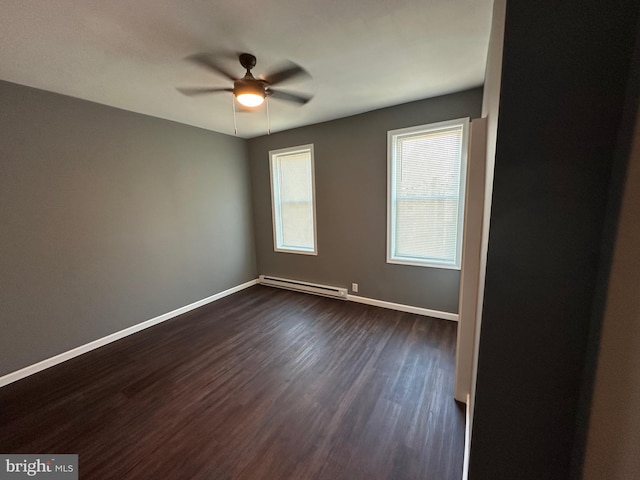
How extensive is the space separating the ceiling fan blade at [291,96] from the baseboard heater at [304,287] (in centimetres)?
253

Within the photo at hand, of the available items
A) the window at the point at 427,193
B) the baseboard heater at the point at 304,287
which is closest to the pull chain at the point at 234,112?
the window at the point at 427,193

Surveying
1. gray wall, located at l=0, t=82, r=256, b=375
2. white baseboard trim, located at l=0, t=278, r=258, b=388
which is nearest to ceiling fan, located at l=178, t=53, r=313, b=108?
gray wall, located at l=0, t=82, r=256, b=375

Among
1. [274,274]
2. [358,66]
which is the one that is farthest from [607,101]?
[274,274]

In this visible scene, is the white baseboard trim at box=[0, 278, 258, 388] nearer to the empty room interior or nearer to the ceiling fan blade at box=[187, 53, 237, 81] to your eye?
the empty room interior

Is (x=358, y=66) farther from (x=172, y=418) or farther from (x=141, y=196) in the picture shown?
(x=172, y=418)

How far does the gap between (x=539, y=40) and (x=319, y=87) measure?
6.59ft

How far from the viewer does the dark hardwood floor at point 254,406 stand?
144 centimetres

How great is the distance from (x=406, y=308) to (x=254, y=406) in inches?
86.3

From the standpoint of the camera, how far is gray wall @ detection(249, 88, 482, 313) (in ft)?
9.67

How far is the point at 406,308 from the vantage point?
10.7 ft

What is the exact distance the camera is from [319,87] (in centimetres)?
242

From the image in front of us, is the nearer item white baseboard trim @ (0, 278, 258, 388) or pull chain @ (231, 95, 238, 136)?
white baseboard trim @ (0, 278, 258, 388)

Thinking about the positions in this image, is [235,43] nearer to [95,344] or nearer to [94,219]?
[94,219]

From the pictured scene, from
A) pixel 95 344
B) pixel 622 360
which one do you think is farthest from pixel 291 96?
pixel 95 344
